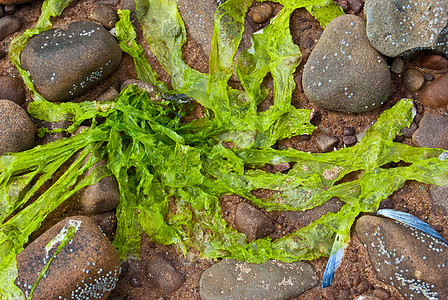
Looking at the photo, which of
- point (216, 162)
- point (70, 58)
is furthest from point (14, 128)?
point (216, 162)

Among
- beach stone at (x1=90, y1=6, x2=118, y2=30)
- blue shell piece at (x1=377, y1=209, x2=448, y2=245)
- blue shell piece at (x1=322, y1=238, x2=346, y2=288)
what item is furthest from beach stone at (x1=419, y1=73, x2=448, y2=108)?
beach stone at (x1=90, y1=6, x2=118, y2=30)

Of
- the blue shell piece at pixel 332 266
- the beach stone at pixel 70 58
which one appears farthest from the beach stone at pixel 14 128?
the blue shell piece at pixel 332 266

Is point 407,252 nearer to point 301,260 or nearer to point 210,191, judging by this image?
point 301,260

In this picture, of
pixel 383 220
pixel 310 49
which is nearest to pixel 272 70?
pixel 310 49

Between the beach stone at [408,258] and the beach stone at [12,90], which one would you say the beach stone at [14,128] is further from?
the beach stone at [408,258]

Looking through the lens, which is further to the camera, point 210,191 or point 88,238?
point 210,191
